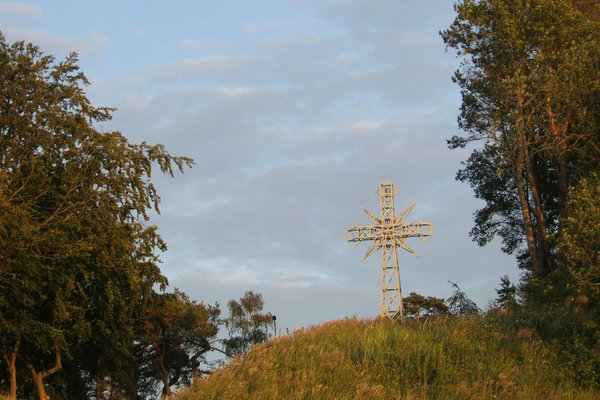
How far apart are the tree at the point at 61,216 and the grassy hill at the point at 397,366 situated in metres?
11.6

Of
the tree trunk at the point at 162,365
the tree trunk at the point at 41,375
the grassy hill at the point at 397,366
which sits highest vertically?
the tree trunk at the point at 162,365

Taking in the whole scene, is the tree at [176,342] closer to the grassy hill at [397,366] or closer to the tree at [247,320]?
the tree at [247,320]

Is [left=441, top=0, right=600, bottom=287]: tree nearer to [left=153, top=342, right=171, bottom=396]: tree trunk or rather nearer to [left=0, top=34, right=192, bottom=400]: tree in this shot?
[left=0, top=34, right=192, bottom=400]: tree

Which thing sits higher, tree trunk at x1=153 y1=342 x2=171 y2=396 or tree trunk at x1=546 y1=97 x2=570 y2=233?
tree trunk at x1=546 y1=97 x2=570 y2=233

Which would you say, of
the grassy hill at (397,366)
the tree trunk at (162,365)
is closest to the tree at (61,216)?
the grassy hill at (397,366)

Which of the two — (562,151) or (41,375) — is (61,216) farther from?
(562,151)

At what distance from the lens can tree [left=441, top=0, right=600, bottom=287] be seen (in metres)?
29.3

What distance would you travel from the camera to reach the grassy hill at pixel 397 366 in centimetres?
1548

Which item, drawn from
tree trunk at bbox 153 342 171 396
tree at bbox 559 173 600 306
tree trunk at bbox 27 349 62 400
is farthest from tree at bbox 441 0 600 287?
tree trunk at bbox 153 342 171 396

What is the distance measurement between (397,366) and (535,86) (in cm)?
1715

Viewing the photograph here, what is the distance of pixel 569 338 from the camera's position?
21344 millimetres

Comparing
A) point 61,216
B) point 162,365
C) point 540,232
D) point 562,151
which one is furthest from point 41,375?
point 562,151

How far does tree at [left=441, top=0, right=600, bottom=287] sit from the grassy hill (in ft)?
30.0

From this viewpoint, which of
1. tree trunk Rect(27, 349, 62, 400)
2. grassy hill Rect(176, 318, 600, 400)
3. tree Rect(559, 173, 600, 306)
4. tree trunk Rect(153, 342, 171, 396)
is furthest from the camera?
tree trunk Rect(153, 342, 171, 396)
